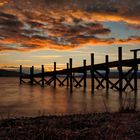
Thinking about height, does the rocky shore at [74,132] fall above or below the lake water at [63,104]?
above

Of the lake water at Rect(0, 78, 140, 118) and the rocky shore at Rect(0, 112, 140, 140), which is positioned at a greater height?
the rocky shore at Rect(0, 112, 140, 140)

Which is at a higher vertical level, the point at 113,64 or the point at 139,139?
the point at 113,64

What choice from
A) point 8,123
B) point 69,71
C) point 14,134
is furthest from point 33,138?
point 69,71

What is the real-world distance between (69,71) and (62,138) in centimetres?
2831

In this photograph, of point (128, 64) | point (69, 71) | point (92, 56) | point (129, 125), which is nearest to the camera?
point (129, 125)

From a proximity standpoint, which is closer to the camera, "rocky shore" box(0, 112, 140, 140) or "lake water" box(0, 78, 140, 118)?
"rocky shore" box(0, 112, 140, 140)

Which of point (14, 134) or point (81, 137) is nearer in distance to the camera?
point (81, 137)

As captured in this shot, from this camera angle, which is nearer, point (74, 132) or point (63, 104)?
point (74, 132)

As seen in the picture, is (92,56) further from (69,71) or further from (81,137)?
(81,137)

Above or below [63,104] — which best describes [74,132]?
above

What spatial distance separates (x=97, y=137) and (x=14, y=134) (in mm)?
1697

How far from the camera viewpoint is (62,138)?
17.6ft

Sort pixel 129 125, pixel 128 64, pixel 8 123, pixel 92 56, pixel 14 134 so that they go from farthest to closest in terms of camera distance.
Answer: pixel 92 56
pixel 128 64
pixel 8 123
pixel 129 125
pixel 14 134

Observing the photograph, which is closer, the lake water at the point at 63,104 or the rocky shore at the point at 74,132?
the rocky shore at the point at 74,132
